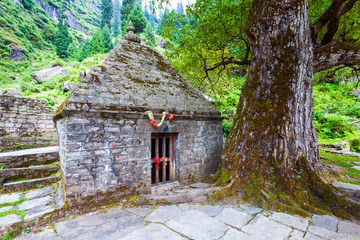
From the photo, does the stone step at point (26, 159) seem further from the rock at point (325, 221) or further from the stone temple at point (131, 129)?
the rock at point (325, 221)

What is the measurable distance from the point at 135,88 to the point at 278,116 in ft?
12.2

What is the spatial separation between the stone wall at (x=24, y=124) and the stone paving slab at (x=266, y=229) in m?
9.99

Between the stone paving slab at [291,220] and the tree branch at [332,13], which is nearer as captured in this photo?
the stone paving slab at [291,220]

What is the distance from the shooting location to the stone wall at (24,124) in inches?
308

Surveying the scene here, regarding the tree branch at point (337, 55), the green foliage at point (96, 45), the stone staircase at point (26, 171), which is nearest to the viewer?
the tree branch at point (337, 55)

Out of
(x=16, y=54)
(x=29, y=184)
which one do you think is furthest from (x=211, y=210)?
(x=16, y=54)

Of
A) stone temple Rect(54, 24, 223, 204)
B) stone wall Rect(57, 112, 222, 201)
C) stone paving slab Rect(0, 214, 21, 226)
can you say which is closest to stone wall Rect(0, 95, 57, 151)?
stone temple Rect(54, 24, 223, 204)

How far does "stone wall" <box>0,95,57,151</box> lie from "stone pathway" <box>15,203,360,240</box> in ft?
→ 23.6

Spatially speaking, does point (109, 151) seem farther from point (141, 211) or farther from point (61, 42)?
point (61, 42)

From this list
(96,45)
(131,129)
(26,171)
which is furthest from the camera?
(96,45)

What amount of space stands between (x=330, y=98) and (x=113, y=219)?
67.9ft

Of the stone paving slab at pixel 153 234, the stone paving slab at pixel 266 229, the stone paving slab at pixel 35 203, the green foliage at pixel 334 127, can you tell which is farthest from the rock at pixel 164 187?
the green foliage at pixel 334 127

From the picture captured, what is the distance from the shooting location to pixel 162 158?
5219 mm

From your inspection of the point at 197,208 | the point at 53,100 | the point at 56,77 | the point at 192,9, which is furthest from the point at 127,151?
the point at 56,77
